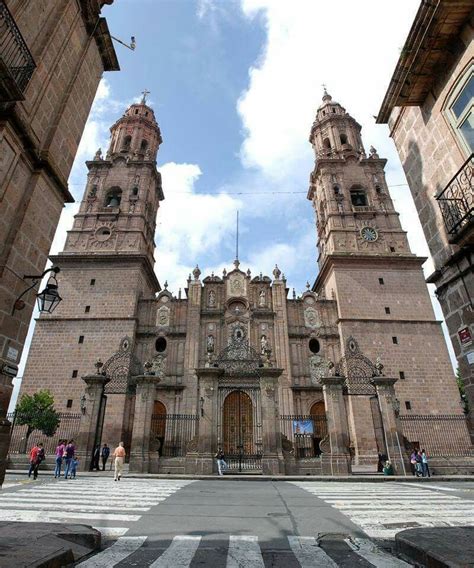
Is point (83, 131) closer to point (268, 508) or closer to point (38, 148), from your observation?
point (38, 148)

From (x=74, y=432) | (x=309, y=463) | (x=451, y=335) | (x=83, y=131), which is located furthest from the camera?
A: (x=74, y=432)

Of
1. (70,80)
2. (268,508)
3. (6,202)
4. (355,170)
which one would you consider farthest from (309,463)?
(355,170)

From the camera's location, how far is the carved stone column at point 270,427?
14711 mm

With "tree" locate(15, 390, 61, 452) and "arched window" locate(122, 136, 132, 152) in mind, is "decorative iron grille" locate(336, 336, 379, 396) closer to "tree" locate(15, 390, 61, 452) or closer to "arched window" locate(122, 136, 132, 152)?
"tree" locate(15, 390, 61, 452)

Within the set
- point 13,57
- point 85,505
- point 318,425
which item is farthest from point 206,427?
point 13,57

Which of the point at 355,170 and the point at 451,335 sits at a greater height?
the point at 355,170

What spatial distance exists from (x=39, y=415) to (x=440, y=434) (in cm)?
2305

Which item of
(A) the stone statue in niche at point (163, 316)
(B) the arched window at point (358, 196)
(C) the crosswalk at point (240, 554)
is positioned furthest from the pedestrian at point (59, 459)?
(B) the arched window at point (358, 196)

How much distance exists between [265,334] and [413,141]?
64.6 ft

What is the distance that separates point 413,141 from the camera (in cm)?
775

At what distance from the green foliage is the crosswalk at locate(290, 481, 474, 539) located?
16.4m

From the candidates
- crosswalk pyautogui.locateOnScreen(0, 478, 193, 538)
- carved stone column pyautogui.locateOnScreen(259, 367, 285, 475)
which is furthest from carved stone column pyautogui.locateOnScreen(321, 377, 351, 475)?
crosswalk pyautogui.locateOnScreen(0, 478, 193, 538)

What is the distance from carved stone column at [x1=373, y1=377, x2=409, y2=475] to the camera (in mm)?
15656

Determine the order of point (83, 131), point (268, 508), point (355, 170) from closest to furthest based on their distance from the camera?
1. point (268, 508)
2. point (83, 131)
3. point (355, 170)
